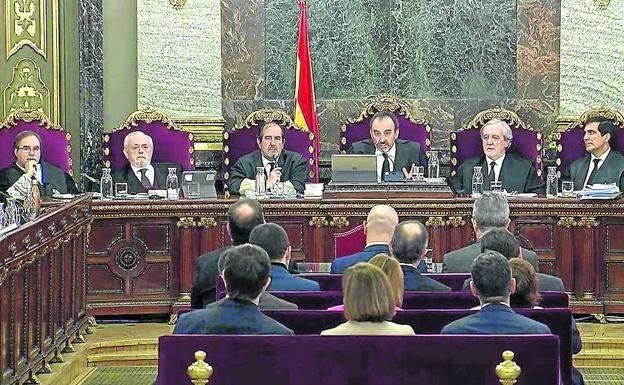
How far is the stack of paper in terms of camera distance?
9555mm

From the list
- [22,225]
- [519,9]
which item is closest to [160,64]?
A: [519,9]

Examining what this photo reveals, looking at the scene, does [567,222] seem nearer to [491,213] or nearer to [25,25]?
[491,213]

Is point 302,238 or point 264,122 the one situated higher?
point 264,122

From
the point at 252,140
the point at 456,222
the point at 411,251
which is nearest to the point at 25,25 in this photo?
the point at 252,140

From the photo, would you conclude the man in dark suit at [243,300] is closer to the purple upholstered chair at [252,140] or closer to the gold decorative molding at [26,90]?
the purple upholstered chair at [252,140]

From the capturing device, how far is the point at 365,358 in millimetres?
4863

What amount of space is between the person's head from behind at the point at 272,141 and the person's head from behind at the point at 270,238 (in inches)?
168

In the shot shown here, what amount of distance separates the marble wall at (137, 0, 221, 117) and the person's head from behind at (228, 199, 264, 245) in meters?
5.44

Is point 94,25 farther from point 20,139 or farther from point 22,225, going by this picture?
point 22,225

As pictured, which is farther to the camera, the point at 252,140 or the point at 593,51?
the point at 593,51

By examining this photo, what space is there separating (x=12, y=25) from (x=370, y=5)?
3.26 meters

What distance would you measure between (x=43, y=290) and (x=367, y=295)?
122 inches

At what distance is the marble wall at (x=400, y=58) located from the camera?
12461 millimetres

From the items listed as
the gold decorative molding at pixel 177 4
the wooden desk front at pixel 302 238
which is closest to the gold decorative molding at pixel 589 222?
the wooden desk front at pixel 302 238
